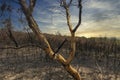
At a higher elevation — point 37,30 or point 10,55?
point 37,30

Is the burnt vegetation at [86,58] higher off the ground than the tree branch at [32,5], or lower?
lower

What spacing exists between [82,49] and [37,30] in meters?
6.31

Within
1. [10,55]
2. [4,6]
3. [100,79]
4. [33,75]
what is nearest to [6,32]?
[4,6]

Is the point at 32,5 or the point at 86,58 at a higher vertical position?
Answer: the point at 32,5

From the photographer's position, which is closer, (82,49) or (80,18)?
(80,18)

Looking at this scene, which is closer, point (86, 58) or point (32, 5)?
point (32, 5)

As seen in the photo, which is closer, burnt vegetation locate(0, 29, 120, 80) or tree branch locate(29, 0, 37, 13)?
tree branch locate(29, 0, 37, 13)

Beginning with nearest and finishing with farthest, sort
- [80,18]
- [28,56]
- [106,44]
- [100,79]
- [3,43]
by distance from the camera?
1. [80,18]
2. [100,79]
3. [28,56]
4. [106,44]
5. [3,43]

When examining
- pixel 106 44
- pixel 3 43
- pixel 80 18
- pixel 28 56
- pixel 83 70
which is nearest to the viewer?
pixel 80 18

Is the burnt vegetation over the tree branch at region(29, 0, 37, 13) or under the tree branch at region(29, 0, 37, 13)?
under

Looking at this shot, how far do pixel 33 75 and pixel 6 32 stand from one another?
279 inches

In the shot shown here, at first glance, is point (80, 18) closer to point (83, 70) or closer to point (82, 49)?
point (83, 70)

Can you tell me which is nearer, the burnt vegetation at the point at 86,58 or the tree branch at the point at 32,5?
the tree branch at the point at 32,5

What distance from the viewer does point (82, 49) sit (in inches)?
667
